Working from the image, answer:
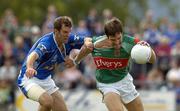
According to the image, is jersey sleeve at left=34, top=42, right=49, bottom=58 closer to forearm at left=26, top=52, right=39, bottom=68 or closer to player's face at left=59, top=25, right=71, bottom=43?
forearm at left=26, top=52, right=39, bottom=68

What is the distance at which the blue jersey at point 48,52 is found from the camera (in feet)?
42.7

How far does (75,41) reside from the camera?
13.4m

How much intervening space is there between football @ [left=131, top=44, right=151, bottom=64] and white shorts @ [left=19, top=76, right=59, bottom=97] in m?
1.90

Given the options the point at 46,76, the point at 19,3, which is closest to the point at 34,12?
the point at 19,3

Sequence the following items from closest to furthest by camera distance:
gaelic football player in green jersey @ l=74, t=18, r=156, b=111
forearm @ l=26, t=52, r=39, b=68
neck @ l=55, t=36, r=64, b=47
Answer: forearm @ l=26, t=52, r=39, b=68 → gaelic football player in green jersey @ l=74, t=18, r=156, b=111 → neck @ l=55, t=36, r=64, b=47

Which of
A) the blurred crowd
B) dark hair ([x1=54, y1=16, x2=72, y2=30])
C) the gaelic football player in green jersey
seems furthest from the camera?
the blurred crowd

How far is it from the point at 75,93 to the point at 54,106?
8209 mm

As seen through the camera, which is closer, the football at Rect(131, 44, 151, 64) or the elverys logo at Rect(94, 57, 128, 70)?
the football at Rect(131, 44, 151, 64)

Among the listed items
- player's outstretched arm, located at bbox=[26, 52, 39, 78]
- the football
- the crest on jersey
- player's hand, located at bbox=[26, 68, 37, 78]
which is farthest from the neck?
the football

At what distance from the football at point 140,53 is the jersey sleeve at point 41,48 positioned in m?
1.68

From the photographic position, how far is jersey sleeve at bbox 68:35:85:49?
1341 cm

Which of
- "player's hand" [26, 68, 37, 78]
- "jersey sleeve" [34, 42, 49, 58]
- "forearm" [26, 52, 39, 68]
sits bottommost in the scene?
"player's hand" [26, 68, 37, 78]

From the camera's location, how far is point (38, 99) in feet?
42.1

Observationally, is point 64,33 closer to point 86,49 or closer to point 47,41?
point 47,41
